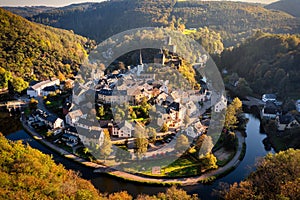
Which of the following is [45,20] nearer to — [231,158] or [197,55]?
[197,55]

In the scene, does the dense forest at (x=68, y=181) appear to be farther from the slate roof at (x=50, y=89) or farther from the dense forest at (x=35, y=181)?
the slate roof at (x=50, y=89)

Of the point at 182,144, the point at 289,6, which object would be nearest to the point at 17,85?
the point at 182,144

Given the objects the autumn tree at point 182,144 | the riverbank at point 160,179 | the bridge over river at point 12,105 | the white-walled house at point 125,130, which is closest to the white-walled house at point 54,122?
the riverbank at point 160,179

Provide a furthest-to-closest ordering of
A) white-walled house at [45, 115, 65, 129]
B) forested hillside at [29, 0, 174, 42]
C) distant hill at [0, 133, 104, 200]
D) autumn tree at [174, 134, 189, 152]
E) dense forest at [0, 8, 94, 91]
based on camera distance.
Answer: forested hillside at [29, 0, 174, 42] → dense forest at [0, 8, 94, 91] → white-walled house at [45, 115, 65, 129] → autumn tree at [174, 134, 189, 152] → distant hill at [0, 133, 104, 200]

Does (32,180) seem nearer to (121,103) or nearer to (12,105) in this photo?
(121,103)

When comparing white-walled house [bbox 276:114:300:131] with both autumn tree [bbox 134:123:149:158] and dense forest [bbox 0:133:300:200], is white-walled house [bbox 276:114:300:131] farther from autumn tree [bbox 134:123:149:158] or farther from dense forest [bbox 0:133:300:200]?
autumn tree [bbox 134:123:149:158]

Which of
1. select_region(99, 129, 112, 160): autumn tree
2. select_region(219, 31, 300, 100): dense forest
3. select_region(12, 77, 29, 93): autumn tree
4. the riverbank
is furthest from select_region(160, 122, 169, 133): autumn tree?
select_region(12, 77, 29, 93): autumn tree

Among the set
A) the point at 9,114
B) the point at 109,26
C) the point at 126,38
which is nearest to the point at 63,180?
the point at 9,114
